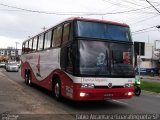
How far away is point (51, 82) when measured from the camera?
16938 mm

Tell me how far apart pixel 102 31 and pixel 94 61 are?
1.40m

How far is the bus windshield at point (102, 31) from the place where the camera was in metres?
13.9

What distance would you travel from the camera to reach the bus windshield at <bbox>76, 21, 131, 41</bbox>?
13.9 meters

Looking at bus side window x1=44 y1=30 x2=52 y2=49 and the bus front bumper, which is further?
bus side window x1=44 y1=30 x2=52 y2=49

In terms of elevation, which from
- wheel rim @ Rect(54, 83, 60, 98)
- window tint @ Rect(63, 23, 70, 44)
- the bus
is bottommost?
wheel rim @ Rect(54, 83, 60, 98)

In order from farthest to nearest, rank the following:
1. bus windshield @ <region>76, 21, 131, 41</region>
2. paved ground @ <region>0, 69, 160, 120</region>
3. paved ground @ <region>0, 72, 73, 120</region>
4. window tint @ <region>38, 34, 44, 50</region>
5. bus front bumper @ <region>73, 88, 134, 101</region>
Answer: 1. window tint @ <region>38, 34, 44, 50</region>
2. bus windshield @ <region>76, 21, 131, 41</region>
3. bus front bumper @ <region>73, 88, 134, 101</region>
4. paved ground @ <region>0, 69, 160, 120</region>
5. paved ground @ <region>0, 72, 73, 120</region>

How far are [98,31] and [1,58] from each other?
4376 inches

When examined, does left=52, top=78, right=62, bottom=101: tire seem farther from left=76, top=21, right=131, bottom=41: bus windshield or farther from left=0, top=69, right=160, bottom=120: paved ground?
left=76, top=21, right=131, bottom=41: bus windshield

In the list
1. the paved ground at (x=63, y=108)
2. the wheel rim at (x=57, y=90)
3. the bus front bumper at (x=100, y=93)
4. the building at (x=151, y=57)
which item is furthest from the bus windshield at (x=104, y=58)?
the building at (x=151, y=57)

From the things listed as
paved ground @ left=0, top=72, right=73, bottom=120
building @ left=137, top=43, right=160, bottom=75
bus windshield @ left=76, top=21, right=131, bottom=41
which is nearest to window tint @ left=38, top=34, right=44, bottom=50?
paved ground @ left=0, top=72, right=73, bottom=120

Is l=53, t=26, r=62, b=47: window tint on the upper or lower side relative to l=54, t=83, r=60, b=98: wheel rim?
upper

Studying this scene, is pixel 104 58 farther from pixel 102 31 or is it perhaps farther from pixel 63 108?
pixel 63 108

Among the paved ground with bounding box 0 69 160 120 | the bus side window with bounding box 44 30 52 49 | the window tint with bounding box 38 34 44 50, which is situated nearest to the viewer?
the paved ground with bounding box 0 69 160 120

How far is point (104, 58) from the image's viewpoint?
1368 centimetres
